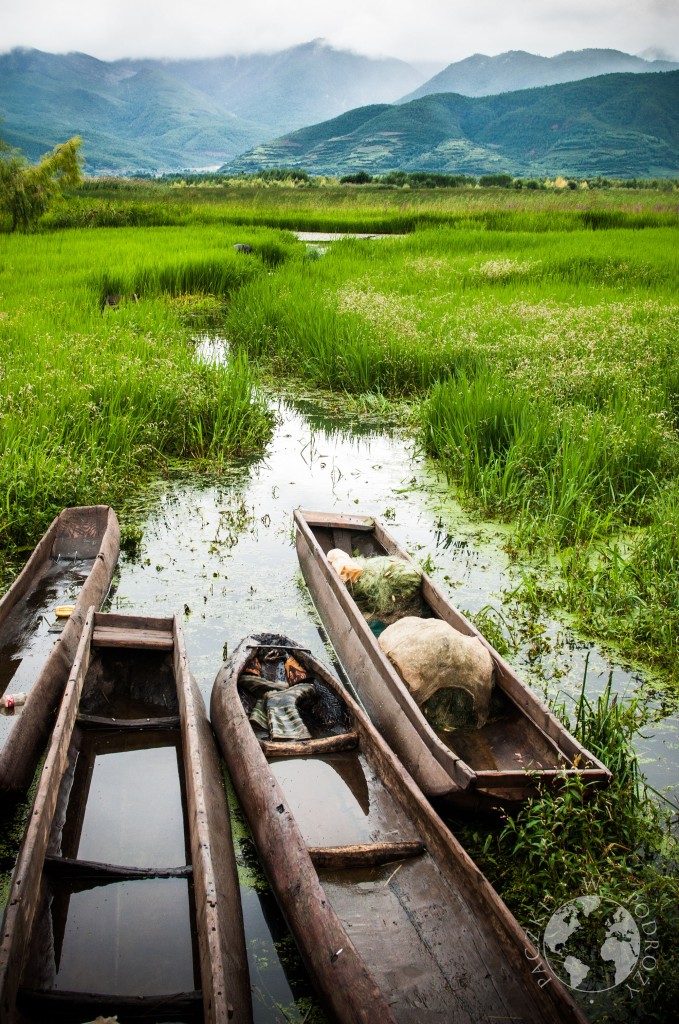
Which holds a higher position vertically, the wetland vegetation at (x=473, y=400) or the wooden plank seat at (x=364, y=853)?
the wetland vegetation at (x=473, y=400)

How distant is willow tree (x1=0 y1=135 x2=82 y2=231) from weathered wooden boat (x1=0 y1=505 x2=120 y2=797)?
49.3 ft

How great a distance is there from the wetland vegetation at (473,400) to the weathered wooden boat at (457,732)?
0.15m

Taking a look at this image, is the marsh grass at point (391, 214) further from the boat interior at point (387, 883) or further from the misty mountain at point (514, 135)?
the misty mountain at point (514, 135)

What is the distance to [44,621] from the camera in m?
4.10

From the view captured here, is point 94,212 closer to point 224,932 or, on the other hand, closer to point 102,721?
point 102,721

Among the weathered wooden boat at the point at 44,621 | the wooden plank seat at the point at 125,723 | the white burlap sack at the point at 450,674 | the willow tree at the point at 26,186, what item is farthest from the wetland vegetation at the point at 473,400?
the willow tree at the point at 26,186

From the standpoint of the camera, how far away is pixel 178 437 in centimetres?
663

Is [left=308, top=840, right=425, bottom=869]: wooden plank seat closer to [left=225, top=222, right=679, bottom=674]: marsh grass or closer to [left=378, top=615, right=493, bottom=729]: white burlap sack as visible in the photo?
[left=378, top=615, right=493, bottom=729]: white burlap sack

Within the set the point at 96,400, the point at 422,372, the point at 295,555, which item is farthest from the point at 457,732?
the point at 422,372

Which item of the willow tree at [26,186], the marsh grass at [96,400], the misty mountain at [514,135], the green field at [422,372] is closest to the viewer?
the green field at [422,372]

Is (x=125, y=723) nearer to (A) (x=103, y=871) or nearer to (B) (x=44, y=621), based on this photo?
(A) (x=103, y=871)

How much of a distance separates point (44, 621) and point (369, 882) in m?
2.49

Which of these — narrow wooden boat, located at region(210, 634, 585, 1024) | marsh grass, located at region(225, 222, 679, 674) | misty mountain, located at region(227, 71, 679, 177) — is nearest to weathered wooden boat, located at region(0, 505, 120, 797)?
narrow wooden boat, located at region(210, 634, 585, 1024)

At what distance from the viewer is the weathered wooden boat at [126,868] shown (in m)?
1.95
